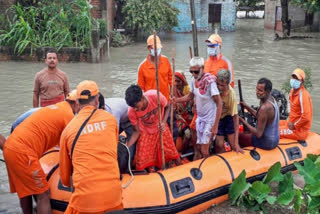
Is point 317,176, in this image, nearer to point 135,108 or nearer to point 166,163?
point 166,163

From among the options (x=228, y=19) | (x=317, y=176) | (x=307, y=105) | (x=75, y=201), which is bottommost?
(x=317, y=176)

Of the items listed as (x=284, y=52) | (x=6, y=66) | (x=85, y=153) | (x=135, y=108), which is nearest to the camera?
(x=85, y=153)

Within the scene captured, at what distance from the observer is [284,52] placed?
1650cm

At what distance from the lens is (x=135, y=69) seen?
42.1 feet

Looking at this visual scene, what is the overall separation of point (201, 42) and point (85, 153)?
17.8 m

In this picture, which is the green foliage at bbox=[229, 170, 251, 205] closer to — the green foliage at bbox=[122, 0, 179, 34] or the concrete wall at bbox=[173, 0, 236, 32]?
the green foliage at bbox=[122, 0, 179, 34]

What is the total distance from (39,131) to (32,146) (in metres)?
0.15

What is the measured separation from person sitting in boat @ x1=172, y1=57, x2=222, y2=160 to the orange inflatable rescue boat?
35cm

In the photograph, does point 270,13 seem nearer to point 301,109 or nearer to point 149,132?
point 301,109

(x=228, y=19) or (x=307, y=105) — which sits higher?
(x=228, y=19)

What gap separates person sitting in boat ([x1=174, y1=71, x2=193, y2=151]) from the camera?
5215mm

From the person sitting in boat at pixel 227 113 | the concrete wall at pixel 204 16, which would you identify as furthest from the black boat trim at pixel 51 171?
the concrete wall at pixel 204 16

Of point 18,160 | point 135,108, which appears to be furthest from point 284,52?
point 18,160

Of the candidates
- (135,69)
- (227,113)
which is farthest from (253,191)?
(135,69)
